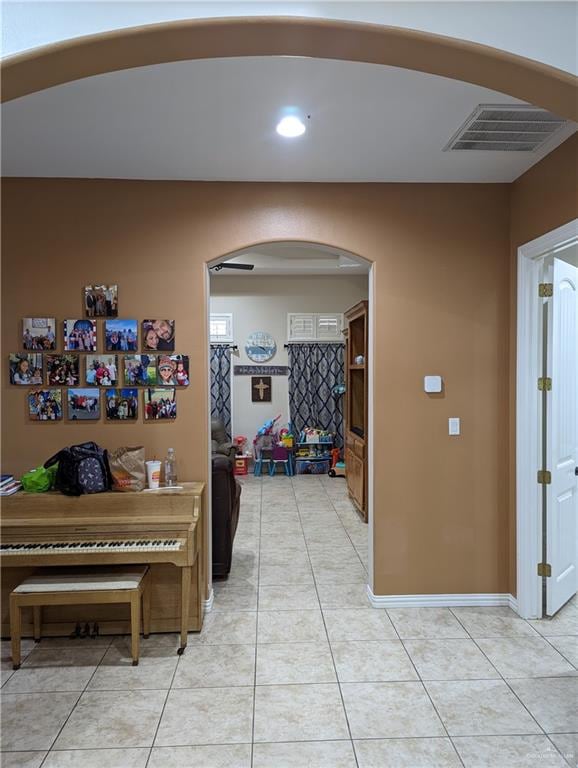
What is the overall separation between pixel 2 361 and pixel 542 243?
3430mm

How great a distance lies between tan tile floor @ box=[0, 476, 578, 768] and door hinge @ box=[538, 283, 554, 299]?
2070mm

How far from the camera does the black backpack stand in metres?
2.94

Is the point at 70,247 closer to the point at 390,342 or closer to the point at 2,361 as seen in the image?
the point at 2,361

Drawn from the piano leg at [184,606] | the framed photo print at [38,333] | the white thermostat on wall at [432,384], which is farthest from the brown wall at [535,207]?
the framed photo print at [38,333]

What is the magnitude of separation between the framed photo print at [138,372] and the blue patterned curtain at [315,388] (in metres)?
4.37

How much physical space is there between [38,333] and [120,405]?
0.70m

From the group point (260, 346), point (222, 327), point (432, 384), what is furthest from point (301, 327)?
point (432, 384)

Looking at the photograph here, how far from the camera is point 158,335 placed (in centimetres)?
325

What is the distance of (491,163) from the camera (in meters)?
3.01

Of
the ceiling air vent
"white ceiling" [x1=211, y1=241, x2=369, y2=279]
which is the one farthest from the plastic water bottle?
"white ceiling" [x1=211, y1=241, x2=369, y2=279]

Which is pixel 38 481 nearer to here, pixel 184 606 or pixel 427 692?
pixel 184 606

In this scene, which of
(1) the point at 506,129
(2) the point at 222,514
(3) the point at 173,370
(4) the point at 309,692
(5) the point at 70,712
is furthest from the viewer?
(2) the point at 222,514

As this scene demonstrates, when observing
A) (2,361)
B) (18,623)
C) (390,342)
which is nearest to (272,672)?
(18,623)

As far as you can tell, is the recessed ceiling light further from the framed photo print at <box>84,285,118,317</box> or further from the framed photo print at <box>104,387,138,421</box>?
the framed photo print at <box>104,387,138,421</box>
